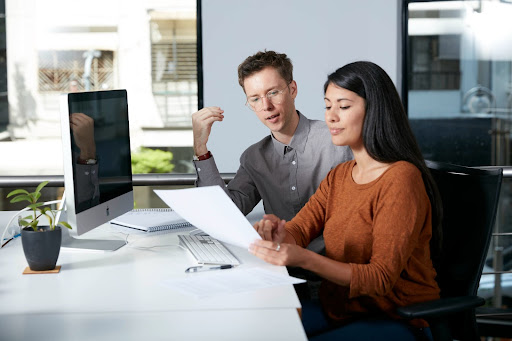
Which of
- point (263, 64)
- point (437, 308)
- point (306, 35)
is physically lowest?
point (437, 308)

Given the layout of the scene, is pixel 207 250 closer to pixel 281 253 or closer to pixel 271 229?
pixel 271 229

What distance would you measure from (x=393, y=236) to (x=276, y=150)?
922mm

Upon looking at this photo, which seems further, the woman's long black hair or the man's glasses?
the man's glasses

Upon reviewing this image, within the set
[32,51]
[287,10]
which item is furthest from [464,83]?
[32,51]

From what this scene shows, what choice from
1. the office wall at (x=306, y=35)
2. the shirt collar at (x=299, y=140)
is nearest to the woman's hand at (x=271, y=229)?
the shirt collar at (x=299, y=140)

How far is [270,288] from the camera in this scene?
1521mm

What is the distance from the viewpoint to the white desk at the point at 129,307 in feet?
4.14

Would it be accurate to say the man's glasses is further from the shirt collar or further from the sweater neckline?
the sweater neckline

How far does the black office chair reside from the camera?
1.69m

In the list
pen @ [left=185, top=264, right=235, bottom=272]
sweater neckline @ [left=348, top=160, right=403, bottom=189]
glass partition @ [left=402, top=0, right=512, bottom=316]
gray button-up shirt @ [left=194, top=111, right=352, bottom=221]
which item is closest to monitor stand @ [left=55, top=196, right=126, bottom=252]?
pen @ [left=185, top=264, right=235, bottom=272]

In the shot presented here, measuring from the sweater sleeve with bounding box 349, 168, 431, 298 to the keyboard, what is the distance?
1.12 feet

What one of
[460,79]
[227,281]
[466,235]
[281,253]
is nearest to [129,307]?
[227,281]

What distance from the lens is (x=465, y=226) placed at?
5.71ft

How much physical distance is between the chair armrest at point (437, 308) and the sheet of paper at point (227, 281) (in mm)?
241
